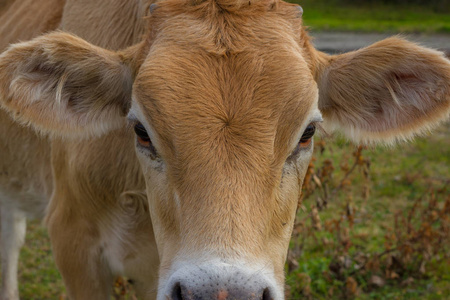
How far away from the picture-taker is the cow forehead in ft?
8.90

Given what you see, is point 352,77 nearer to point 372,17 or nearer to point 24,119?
point 24,119

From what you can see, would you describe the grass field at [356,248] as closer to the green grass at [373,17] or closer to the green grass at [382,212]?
the green grass at [382,212]

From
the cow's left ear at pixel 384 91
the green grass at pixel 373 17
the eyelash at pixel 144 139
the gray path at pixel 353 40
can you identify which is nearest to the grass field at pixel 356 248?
the cow's left ear at pixel 384 91

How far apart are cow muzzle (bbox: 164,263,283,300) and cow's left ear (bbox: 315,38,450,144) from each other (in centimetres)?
136

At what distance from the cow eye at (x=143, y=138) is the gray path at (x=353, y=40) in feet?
42.0

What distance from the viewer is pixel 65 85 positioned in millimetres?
3350

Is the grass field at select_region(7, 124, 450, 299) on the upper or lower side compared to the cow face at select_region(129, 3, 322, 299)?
lower

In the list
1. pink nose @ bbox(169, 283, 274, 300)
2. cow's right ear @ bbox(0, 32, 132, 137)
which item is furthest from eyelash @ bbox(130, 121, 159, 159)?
pink nose @ bbox(169, 283, 274, 300)

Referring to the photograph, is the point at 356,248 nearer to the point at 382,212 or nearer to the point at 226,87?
the point at 382,212

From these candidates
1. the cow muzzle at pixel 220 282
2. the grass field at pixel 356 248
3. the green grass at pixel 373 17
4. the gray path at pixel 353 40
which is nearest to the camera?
the cow muzzle at pixel 220 282

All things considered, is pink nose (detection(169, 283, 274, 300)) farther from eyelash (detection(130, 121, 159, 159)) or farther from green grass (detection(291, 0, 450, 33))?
green grass (detection(291, 0, 450, 33))

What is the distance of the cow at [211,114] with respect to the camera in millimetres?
2576

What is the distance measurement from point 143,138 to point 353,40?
15483 mm

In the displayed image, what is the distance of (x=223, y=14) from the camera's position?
3059mm
